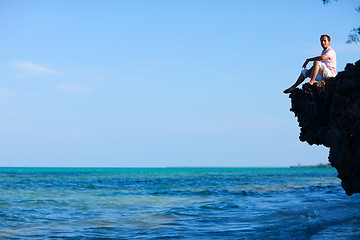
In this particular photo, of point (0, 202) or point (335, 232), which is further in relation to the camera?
point (0, 202)

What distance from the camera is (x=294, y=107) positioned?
11.1 meters

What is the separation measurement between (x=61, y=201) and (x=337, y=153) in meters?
15.0

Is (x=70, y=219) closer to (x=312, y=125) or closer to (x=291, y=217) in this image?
(x=291, y=217)

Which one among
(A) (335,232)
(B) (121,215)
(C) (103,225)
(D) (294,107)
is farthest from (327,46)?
(B) (121,215)

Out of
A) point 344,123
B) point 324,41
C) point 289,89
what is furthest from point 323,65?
point 344,123

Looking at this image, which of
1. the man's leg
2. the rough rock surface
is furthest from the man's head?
the rough rock surface

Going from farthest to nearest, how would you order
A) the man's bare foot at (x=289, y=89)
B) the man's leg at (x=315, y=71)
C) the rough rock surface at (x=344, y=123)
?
the man's bare foot at (x=289, y=89), the man's leg at (x=315, y=71), the rough rock surface at (x=344, y=123)

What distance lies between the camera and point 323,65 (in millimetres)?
10477

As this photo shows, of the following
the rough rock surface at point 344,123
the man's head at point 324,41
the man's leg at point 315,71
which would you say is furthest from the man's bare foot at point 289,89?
the man's head at point 324,41

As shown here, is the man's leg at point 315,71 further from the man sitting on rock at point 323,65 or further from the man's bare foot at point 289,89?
the man's bare foot at point 289,89

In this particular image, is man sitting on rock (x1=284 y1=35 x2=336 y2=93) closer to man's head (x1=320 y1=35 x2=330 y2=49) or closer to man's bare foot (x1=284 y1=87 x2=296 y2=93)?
man's head (x1=320 y1=35 x2=330 y2=49)

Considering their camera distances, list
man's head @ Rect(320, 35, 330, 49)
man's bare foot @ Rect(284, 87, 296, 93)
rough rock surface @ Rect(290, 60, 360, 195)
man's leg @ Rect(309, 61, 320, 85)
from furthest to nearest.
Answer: man's bare foot @ Rect(284, 87, 296, 93) → man's head @ Rect(320, 35, 330, 49) → man's leg @ Rect(309, 61, 320, 85) → rough rock surface @ Rect(290, 60, 360, 195)

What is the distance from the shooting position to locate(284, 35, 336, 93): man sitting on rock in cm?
1021

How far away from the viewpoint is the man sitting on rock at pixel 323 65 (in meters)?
10.2
